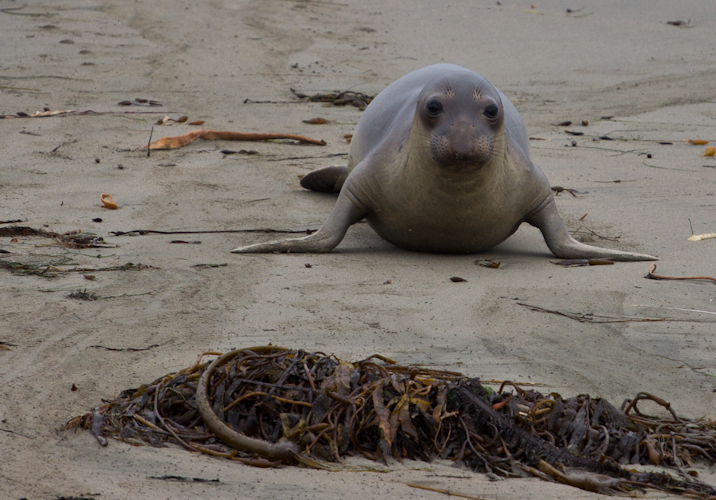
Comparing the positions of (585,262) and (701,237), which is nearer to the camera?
(585,262)

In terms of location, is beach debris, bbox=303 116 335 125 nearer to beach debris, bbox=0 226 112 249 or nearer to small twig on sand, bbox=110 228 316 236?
small twig on sand, bbox=110 228 316 236

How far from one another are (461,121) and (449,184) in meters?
0.36

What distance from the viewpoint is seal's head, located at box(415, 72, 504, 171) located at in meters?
4.20

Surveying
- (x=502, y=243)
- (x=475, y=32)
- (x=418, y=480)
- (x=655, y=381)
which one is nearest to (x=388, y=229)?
(x=502, y=243)

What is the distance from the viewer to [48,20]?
10.9 meters

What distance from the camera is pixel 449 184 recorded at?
176 inches

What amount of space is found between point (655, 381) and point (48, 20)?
9833mm

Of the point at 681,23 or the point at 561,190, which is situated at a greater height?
the point at 681,23

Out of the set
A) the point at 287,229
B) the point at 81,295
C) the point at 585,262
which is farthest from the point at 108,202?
the point at 585,262

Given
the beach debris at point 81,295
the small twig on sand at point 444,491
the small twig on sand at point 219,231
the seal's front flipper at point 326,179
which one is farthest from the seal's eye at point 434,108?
the small twig on sand at point 444,491

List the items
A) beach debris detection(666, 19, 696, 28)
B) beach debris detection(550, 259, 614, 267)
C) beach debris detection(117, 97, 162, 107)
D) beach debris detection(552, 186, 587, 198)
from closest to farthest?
beach debris detection(550, 259, 614, 267)
beach debris detection(552, 186, 587, 198)
beach debris detection(117, 97, 162, 107)
beach debris detection(666, 19, 696, 28)

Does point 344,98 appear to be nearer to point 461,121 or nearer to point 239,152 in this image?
point 239,152

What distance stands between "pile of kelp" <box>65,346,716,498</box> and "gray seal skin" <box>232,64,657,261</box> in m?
1.75

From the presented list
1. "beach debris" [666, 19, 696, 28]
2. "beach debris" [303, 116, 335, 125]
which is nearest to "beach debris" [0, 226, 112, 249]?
"beach debris" [303, 116, 335, 125]
